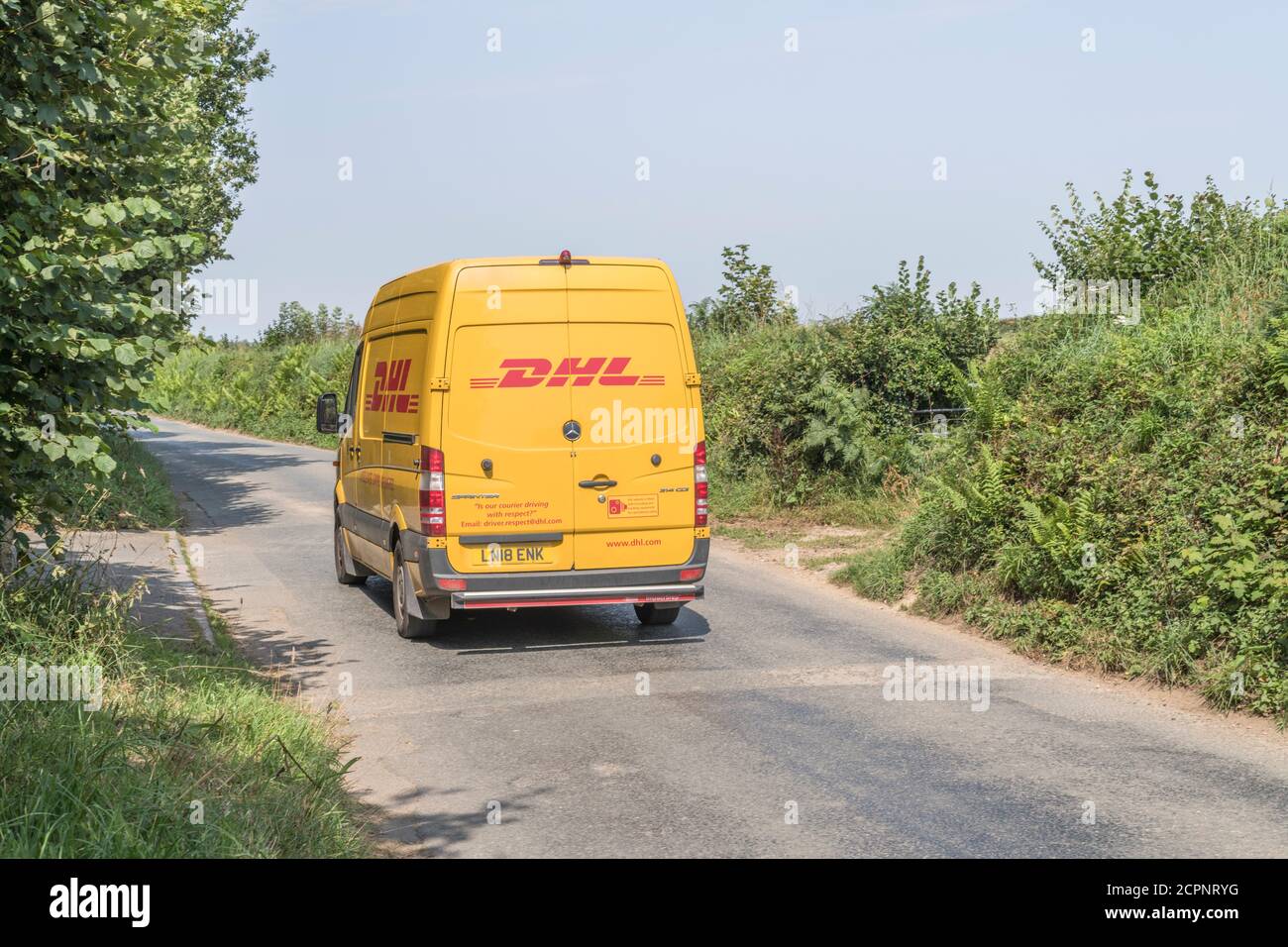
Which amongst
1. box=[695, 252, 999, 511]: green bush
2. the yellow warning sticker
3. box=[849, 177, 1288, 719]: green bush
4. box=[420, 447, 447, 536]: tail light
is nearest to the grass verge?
box=[420, 447, 447, 536]: tail light

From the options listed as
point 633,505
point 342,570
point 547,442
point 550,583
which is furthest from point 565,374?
point 342,570

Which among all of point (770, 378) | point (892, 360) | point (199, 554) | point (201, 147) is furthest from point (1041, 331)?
point (201, 147)

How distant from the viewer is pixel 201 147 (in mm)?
23516

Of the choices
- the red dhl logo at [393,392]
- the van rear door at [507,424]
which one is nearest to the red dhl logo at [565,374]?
the van rear door at [507,424]

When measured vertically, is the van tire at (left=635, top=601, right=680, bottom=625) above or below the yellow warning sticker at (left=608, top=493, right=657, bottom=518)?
below

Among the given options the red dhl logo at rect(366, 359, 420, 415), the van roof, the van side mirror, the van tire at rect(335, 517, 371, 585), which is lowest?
the van tire at rect(335, 517, 371, 585)

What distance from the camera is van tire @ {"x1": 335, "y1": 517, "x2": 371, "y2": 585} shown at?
1379cm

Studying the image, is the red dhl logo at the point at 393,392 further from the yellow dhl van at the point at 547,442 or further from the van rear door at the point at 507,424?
the van rear door at the point at 507,424

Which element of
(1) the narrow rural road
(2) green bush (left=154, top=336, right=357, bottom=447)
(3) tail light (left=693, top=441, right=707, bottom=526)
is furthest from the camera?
(2) green bush (left=154, top=336, right=357, bottom=447)

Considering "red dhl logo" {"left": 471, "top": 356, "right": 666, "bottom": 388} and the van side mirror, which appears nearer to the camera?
"red dhl logo" {"left": 471, "top": 356, "right": 666, "bottom": 388}

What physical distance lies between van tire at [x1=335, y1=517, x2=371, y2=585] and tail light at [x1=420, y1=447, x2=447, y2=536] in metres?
3.61

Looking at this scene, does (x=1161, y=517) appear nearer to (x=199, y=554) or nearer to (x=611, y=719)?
(x=611, y=719)

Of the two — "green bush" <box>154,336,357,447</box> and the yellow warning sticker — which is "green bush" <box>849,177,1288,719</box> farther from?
"green bush" <box>154,336,357,447</box>

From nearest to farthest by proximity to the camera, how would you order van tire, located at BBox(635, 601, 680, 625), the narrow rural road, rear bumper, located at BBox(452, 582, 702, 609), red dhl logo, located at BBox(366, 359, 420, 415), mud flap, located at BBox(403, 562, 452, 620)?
the narrow rural road, rear bumper, located at BBox(452, 582, 702, 609), mud flap, located at BBox(403, 562, 452, 620), red dhl logo, located at BBox(366, 359, 420, 415), van tire, located at BBox(635, 601, 680, 625)
